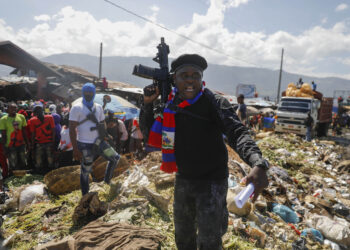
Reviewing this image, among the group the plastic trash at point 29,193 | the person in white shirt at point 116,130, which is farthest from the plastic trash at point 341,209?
the plastic trash at point 29,193

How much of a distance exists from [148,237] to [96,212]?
1.08 metres

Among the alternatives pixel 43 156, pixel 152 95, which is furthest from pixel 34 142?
pixel 152 95

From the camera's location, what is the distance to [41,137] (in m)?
6.29

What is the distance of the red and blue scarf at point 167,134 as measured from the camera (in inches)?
83.2

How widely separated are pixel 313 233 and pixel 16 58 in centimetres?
1623

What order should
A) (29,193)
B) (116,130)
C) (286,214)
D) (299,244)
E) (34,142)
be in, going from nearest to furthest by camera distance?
(299,244)
(29,193)
(286,214)
(34,142)
(116,130)

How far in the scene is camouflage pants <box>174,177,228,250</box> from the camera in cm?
192

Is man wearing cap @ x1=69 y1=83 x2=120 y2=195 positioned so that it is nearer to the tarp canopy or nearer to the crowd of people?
the crowd of people

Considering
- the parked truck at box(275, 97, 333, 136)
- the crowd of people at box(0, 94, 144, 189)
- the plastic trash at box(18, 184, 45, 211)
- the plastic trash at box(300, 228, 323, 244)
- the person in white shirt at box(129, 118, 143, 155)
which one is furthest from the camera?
the parked truck at box(275, 97, 333, 136)

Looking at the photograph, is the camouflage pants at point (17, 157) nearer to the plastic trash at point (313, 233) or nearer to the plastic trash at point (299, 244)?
the plastic trash at point (299, 244)

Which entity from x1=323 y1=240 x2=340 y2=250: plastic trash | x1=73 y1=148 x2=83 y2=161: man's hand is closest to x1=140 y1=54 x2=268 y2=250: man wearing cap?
x1=73 y1=148 x2=83 y2=161: man's hand

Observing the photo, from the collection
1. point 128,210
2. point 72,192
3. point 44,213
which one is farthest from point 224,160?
point 72,192

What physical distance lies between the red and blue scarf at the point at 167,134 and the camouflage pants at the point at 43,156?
5.23m

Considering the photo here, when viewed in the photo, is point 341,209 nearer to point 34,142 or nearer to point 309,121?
point 34,142
